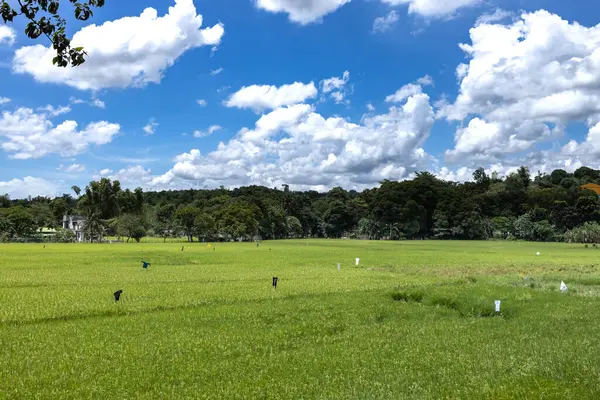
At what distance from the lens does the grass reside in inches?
374

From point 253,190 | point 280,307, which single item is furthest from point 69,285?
point 253,190

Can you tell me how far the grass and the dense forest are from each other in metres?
81.5

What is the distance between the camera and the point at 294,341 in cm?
1342

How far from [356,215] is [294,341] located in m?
130

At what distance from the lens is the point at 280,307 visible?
18.5 m

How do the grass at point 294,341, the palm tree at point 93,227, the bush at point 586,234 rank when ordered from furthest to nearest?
the palm tree at point 93,227 < the bush at point 586,234 < the grass at point 294,341

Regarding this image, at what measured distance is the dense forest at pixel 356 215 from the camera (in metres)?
103

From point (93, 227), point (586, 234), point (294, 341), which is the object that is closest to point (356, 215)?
point (586, 234)

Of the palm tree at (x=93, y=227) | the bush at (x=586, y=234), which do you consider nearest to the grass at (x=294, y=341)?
the palm tree at (x=93, y=227)

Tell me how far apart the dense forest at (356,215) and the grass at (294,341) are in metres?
81.5

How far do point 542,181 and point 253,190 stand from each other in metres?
98.2

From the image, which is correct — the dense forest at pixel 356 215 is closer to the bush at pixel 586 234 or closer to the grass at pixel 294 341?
the bush at pixel 586 234

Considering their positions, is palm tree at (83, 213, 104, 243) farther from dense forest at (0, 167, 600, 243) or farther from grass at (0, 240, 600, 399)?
grass at (0, 240, 600, 399)

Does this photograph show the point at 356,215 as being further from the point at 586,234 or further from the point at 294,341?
the point at 294,341
